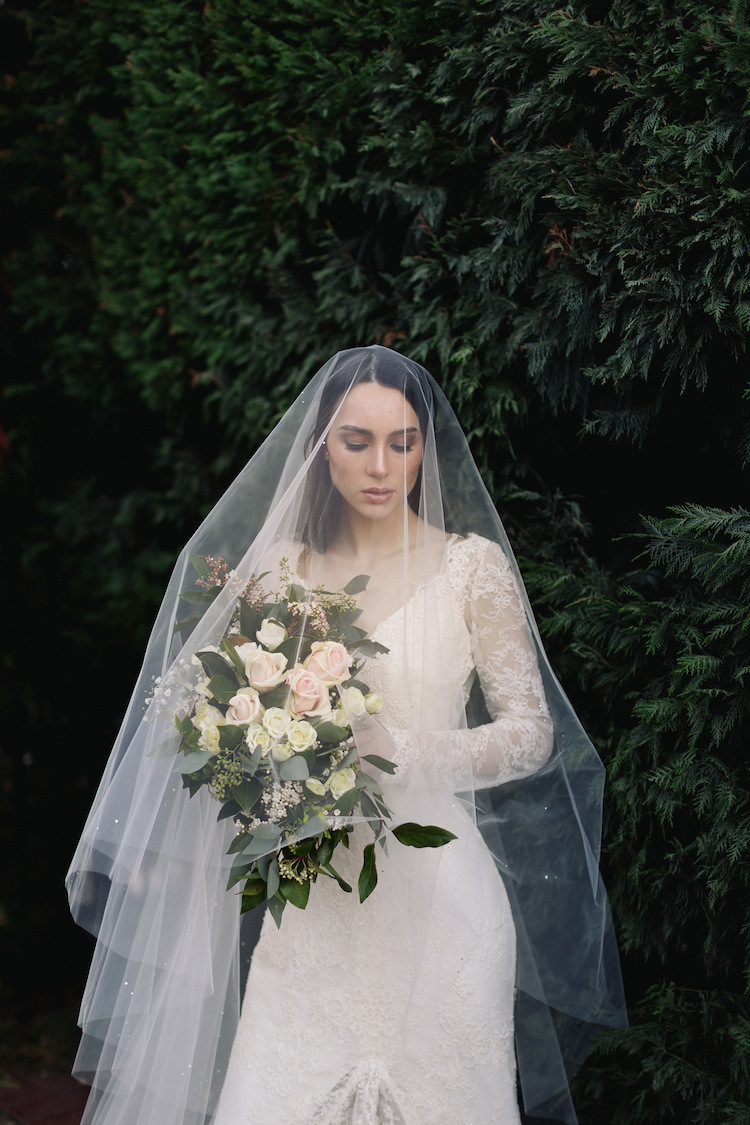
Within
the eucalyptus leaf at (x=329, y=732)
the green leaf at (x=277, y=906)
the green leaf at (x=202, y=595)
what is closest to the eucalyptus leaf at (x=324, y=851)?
the green leaf at (x=277, y=906)

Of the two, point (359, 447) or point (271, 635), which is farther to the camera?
point (359, 447)

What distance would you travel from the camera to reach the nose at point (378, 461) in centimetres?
219

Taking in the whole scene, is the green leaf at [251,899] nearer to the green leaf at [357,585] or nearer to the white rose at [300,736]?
the white rose at [300,736]

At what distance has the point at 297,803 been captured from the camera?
1.84m

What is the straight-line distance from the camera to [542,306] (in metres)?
2.54

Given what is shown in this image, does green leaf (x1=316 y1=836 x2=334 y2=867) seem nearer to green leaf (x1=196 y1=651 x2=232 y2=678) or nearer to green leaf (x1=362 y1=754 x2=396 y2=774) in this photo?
green leaf (x1=362 y1=754 x2=396 y2=774)

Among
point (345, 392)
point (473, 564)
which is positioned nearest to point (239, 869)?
point (473, 564)

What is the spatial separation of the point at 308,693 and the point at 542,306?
1388 mm

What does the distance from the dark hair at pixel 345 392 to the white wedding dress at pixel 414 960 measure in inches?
13.8

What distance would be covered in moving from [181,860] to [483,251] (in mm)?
1926

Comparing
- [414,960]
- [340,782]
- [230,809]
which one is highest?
[340,782]

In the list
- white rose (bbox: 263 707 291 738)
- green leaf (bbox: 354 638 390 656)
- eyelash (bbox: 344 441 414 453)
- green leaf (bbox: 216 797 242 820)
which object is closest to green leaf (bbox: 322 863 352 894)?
green leaf (bbox: 216 797 242 820)

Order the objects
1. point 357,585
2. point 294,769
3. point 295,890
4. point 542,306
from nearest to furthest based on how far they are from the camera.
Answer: point 294,769
point 295,890
point 357,585
point 542,306

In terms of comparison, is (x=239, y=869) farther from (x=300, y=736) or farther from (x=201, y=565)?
(x=201, y=565)
